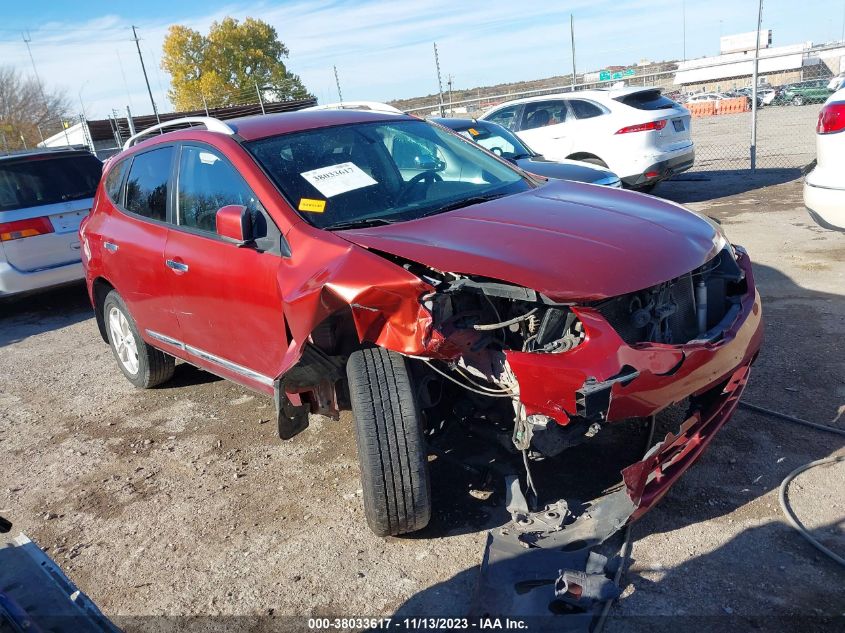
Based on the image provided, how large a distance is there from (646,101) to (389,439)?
337 inches

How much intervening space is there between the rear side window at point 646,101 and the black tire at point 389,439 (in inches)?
318

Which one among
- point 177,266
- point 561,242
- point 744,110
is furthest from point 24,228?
point 744,110

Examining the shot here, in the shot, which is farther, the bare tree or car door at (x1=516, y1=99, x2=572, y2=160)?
the bare tree

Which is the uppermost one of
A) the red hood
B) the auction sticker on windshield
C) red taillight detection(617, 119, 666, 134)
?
the auction sticker on windshield

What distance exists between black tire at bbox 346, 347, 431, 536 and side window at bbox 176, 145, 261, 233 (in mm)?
1096

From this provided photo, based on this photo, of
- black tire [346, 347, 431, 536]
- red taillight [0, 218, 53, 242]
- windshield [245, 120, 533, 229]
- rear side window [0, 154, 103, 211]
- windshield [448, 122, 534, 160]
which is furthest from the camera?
windshield [448, 122, 534, 160]

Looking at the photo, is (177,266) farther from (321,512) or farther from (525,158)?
(525,158)

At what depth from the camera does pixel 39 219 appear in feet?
23.7

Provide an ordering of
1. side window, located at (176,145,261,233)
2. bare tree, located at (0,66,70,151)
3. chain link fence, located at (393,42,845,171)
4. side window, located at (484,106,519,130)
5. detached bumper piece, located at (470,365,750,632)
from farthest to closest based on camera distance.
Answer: bare tree, located at (0,66,70,151) → chain link fence, located at (393,42,845,171) → side window, located at (484,106,519,130) → side window, located at (176,145,261,233) → detached bumper piece, located at (470,365,750,632)

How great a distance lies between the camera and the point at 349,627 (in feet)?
8.47

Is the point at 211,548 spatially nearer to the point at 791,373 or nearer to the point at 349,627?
the point at 349,627

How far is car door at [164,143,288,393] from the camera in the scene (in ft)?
10.8

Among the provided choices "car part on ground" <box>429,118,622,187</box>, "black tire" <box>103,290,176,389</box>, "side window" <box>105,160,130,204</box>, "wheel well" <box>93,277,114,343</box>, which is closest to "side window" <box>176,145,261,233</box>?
"side window" <box>105,160,130,204</box>

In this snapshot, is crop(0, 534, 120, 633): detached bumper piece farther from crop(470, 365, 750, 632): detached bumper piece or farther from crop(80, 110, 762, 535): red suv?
crop(470, 365, 750, 632): detached bumper piece
